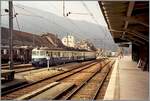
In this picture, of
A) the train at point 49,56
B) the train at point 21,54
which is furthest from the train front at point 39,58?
the train at point 21,54

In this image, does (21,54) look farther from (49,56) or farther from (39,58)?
(49,56)

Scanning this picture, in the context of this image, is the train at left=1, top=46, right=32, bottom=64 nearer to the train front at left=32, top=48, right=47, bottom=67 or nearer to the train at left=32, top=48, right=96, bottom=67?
the train at left=32, top=48, right=96, bottom=67

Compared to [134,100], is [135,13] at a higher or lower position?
higher

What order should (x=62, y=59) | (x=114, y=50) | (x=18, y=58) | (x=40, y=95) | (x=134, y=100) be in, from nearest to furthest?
(x=134, y=100) → (x=40, y=95) → (x=62, y=59) → (x=18, y=58) → (x=114, y=50)

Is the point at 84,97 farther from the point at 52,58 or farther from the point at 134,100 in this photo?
the point at 52,58

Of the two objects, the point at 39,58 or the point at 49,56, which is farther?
the point at 49,56

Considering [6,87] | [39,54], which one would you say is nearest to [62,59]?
[39,54]

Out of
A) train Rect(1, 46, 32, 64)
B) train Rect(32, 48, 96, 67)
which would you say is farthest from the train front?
train Rect(1, 46, 32, 64)

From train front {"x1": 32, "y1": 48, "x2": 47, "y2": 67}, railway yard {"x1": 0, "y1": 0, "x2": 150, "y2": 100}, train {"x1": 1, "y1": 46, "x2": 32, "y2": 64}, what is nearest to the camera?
railway yard {"x1": 0, "y1": 0, "x2": 150, "y2": 100}

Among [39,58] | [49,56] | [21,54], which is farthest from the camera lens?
[21,54]

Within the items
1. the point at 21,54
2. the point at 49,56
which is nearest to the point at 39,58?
the point at 49,56

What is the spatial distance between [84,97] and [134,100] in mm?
3411

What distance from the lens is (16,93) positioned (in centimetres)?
1542

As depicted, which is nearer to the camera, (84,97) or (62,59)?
(84,97)
